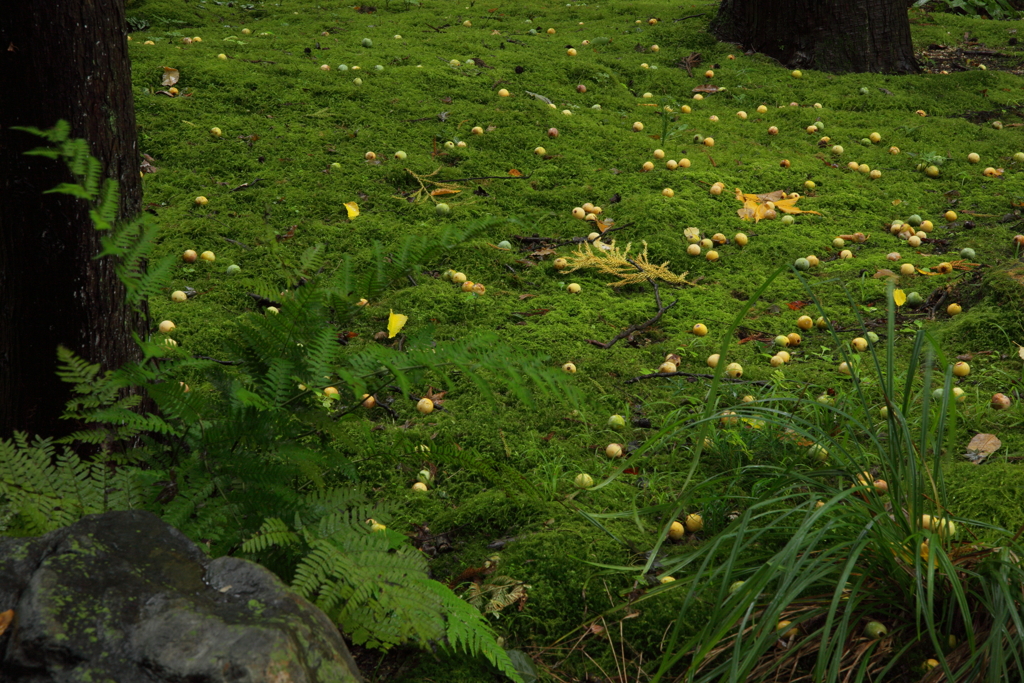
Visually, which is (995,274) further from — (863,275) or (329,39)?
(329,39)

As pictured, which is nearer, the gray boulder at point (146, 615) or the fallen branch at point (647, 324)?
the gray boulder at point (146, 615)

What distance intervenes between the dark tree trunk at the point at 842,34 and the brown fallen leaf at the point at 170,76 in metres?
5.80

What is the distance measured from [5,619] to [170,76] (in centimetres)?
586

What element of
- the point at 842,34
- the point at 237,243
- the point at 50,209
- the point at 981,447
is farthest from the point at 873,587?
the point at 842,34

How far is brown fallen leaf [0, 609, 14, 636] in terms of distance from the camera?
1.32 metres

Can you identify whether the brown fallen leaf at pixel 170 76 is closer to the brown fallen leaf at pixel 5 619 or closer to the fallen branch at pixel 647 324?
the fallen branch at pixel 647 324

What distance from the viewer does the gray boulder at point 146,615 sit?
1278 millimetres

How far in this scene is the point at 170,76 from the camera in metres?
6.14

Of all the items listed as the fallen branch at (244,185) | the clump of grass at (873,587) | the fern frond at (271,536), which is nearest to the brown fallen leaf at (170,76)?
the fallen branch at (244,185)

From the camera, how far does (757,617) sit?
212 cm

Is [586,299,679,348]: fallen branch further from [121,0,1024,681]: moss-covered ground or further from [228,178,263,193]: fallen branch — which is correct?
[228,178,263,193]: fallen branch

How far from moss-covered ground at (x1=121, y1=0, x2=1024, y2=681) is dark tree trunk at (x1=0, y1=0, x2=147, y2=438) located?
0.58m

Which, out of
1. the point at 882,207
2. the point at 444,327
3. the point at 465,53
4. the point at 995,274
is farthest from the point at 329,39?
the point at 995,274

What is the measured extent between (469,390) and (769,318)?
1.81 meters
